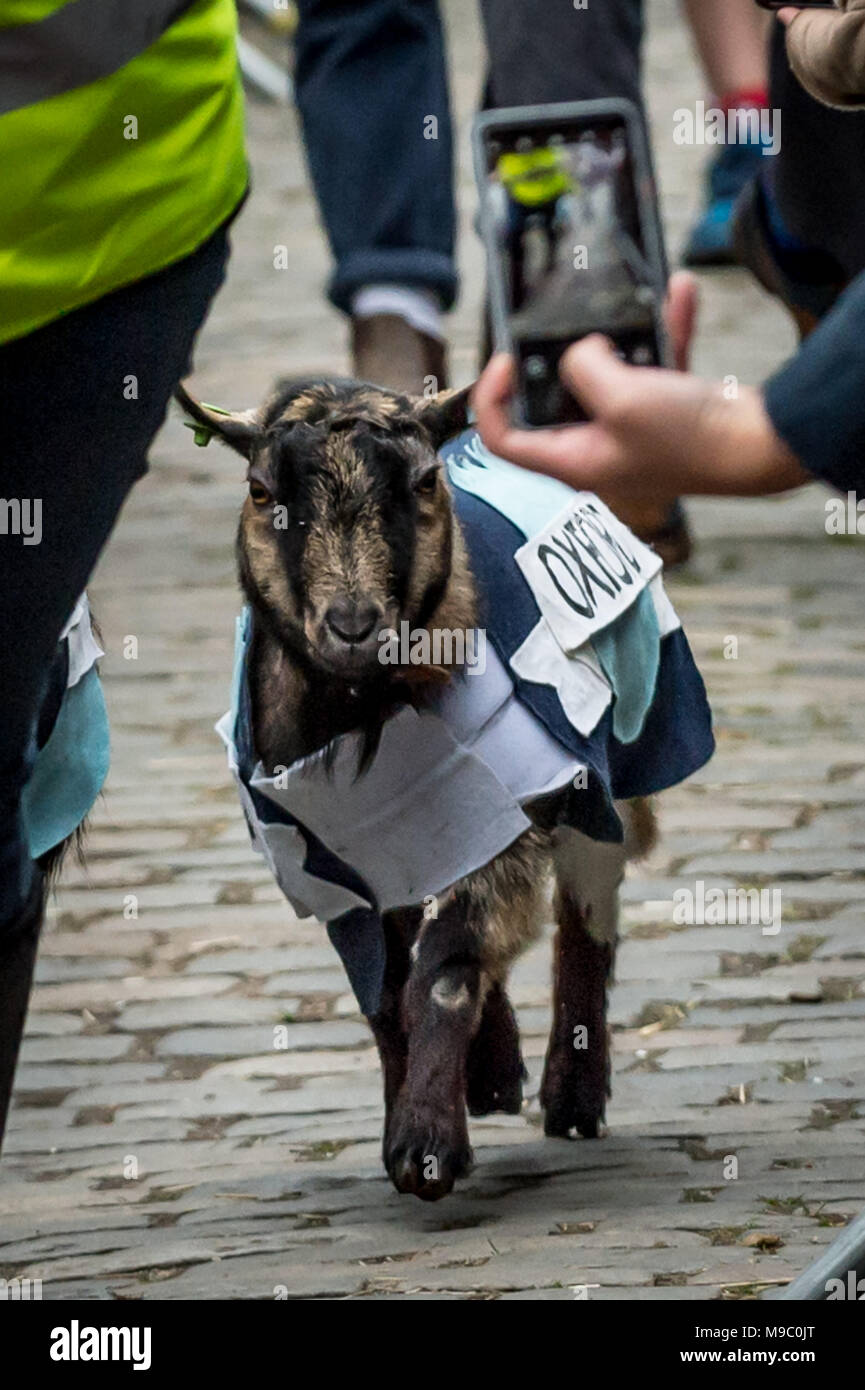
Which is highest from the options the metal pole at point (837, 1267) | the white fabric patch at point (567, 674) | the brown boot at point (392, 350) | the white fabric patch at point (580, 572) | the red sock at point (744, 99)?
the white fabric patch at point (580, 572)

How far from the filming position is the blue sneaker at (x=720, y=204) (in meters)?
11.1

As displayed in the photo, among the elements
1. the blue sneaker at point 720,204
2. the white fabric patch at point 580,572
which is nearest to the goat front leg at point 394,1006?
A: the white fabric patch at point 580,572

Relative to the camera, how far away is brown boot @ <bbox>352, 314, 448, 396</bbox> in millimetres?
7086

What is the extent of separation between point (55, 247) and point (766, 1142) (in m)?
2.39

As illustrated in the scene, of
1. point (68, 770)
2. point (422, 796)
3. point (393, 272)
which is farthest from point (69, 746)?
point (393, 272)

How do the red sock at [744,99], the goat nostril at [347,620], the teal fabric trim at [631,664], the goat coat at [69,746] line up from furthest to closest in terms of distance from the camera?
the red sock at [744,99]
the teal fabric trim at [631,664]
the goat nostril at [347,620]
the goat coat at [69,746]

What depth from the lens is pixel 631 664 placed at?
15.9ft

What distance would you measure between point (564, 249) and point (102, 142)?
131 centimetres

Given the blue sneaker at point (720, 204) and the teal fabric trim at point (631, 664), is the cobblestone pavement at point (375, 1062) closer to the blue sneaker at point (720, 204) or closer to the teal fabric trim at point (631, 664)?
the teal fabric trim at point (631, 664)

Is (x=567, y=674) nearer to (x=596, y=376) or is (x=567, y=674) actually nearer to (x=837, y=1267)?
(x=837, y=1267)

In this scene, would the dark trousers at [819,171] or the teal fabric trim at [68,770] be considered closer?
the teal fabric trim at [68,770]

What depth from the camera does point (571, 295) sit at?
4.07 meters

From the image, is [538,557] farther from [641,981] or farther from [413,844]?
[641,981]

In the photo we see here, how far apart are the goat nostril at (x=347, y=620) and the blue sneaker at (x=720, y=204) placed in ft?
22.8
